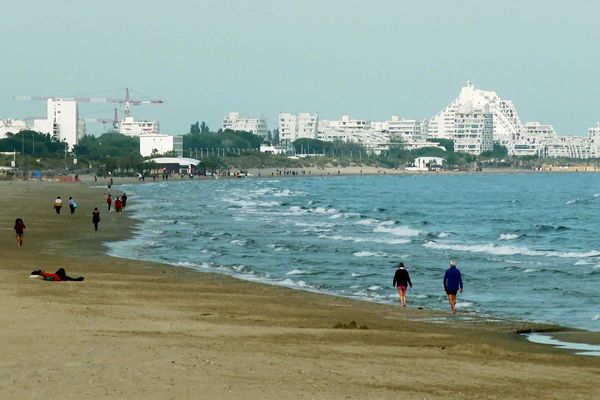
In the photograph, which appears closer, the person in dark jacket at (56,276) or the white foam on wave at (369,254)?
the person in dark jacket at (56,276)

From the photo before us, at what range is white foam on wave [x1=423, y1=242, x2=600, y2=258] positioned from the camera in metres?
39.7

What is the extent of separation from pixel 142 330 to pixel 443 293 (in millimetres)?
10850

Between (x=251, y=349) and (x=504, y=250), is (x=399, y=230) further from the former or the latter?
(x=251, y=349)

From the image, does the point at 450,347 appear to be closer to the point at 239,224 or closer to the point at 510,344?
Answer: the point at 510,344

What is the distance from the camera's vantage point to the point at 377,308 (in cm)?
2286

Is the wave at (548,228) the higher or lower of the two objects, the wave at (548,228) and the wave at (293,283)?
the lower

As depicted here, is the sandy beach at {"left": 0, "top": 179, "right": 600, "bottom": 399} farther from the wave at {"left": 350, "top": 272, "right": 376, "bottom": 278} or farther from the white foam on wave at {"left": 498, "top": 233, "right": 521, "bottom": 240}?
the white foam on wave at {"left": 498, "top": 233, "right": 521, "bottom": 240}

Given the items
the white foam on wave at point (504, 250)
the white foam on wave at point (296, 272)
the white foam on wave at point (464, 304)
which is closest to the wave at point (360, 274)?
the white foam on wave at point (296, 272)

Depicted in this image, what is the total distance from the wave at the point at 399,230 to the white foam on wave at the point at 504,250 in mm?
6495

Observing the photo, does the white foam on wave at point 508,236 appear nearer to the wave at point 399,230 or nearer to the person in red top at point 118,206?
the wave at point 399,230

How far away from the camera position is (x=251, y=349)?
15.0 metres

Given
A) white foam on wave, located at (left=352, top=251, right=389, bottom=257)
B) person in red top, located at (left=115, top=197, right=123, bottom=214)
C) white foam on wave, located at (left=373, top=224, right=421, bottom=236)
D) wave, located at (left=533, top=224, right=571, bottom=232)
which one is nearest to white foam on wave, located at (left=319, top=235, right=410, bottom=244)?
white foam on wave, located at (left=373, top=224, right=421, bottom=236)

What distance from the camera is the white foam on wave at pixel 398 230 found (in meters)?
51.5

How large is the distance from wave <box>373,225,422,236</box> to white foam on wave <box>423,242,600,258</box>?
6495 mm
